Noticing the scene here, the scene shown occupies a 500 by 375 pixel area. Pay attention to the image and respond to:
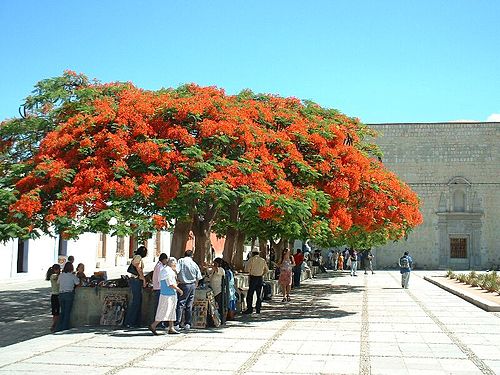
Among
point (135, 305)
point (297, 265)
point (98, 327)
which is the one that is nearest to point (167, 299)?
point (135, 305)

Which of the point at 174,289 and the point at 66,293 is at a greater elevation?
the point at 174,289

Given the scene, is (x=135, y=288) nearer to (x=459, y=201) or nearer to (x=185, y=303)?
(x=185, y=303)

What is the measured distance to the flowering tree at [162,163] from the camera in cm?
1148

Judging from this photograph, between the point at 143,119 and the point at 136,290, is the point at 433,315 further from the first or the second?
the point at 143,119

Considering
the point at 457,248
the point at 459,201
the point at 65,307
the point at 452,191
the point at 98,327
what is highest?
the point at 452,191

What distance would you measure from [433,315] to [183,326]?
662 centimetres

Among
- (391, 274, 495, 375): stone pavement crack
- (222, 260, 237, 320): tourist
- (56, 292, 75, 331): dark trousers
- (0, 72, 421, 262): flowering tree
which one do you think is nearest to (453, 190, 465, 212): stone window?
(391, 274, 495, 375): stone pavement crack

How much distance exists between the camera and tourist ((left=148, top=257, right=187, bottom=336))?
11070 millimetres

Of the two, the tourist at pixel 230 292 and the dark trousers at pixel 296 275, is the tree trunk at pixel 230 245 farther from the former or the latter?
the tourist at pixel 230 292

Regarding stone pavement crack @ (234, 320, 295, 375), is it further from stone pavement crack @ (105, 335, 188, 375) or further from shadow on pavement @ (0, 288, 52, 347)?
shadow on pavement @ (0, 288, 52, 347)

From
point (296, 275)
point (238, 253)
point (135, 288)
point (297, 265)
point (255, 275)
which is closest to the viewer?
point (135, 288)

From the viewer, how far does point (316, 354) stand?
933 cm

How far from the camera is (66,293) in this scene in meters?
12.4

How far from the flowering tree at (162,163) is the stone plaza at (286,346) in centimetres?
218
